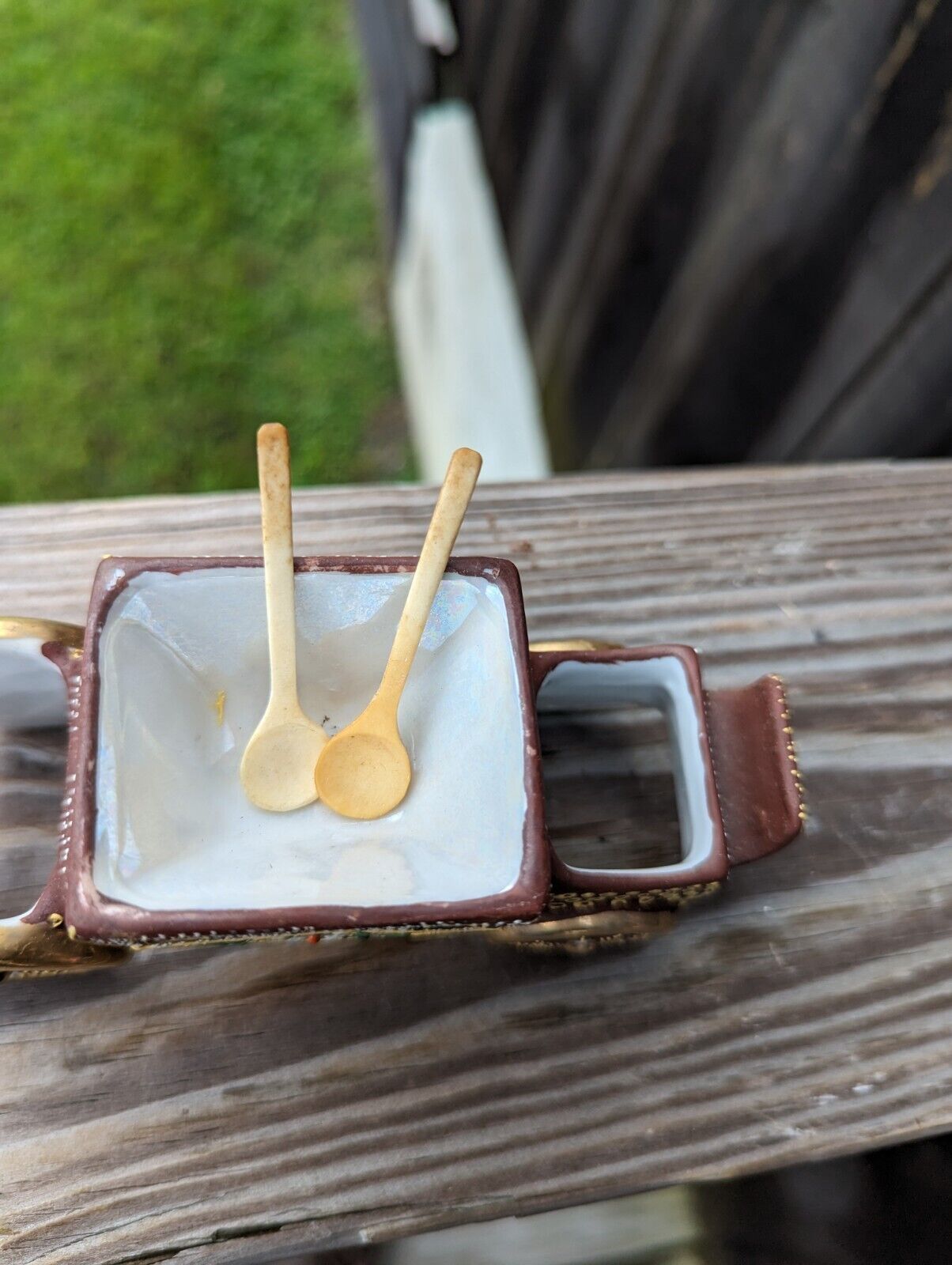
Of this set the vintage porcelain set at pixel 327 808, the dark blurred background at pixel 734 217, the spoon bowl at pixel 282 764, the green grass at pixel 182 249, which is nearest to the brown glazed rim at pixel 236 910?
the vintage porcelain set at pixel 327 808

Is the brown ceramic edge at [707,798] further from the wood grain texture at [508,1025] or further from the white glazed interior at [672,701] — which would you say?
the wood grain texture at [508,1025]

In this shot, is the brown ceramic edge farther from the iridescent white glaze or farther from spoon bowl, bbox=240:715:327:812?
spoon bowl, bbox=240:715:327:812

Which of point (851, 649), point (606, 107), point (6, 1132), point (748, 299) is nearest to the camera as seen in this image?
point (6, 1132)

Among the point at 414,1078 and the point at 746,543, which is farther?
the point at 746,543

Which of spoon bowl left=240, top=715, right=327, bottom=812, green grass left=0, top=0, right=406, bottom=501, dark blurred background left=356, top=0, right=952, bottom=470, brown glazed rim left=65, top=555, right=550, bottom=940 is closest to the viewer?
brown glazed rim left=65, top=555, right=550, bottom=940

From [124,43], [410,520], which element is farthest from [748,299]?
[124,43]

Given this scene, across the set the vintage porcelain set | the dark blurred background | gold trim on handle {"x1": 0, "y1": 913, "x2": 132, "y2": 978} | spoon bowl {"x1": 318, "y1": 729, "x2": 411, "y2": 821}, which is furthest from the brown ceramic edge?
the dark blurred background

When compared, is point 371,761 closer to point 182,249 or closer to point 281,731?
point 281,731

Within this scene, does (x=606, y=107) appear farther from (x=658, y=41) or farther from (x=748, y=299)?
(x=748, y=299)
